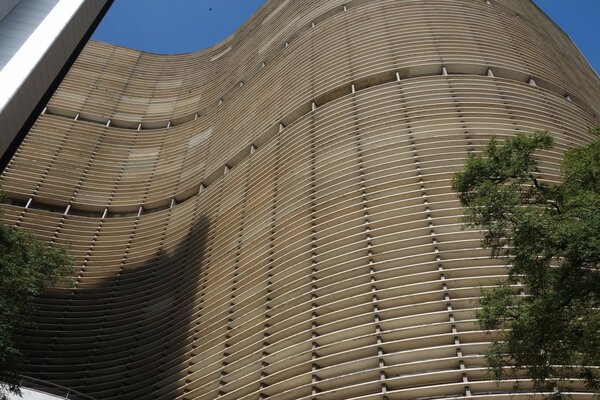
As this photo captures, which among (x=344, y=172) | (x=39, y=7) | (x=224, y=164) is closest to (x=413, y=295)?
(x=344, y=172)

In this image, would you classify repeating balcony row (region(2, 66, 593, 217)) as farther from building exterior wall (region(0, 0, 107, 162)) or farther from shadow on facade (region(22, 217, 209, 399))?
building exterior wall (region(0, 0, 107, 162))

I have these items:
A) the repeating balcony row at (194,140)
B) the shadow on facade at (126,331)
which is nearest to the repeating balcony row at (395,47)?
the repeating balcony row at (194,140)

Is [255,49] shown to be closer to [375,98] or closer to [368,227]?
[375,98]

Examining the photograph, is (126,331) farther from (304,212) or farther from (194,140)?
(194,140)

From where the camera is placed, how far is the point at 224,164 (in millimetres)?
17750

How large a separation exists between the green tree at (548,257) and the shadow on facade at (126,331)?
7.49m

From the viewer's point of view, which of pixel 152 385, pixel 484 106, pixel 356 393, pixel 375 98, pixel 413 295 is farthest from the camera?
pixel 375 98

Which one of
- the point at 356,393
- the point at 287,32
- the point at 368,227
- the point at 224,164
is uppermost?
the point at 287,32

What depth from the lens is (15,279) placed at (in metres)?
8.34

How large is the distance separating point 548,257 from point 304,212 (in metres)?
7.23

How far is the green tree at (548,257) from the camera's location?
5.71 metres

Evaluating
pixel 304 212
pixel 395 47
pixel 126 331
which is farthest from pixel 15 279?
pixel 395 47

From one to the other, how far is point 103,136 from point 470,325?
17636mm

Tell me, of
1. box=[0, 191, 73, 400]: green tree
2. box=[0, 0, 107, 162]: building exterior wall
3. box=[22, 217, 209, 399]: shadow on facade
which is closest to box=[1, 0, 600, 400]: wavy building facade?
box=[22, 217, 209, 399]: shadow on facade
